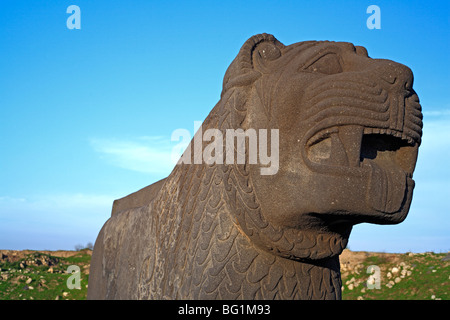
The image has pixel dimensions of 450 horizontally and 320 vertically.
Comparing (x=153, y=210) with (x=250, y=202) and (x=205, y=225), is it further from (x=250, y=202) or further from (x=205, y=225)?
(x=250, y=202)

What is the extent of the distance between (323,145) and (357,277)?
640 centimetres

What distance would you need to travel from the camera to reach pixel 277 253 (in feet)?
7.24

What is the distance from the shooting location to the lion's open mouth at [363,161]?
6.64ft

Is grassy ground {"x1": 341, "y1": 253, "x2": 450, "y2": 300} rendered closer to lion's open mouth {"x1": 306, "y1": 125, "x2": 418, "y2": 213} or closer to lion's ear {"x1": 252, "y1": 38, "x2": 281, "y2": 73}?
lion's open mouth {"x1": 306, "y1": 125, "x2": 418, "y2": 213}

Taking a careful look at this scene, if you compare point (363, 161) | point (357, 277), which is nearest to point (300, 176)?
point (363, 161)

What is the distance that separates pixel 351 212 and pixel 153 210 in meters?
1.51

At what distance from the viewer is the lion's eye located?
227 cm

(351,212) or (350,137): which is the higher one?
(350,137)

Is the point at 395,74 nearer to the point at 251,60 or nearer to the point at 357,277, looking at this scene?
the point at 251,60

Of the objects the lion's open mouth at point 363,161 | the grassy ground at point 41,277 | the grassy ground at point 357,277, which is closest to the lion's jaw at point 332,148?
the lion's open mouth at point 363,161

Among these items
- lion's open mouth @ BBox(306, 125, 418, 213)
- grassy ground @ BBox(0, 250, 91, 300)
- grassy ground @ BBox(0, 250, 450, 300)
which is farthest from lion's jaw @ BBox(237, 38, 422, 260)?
grassy ground @ BBox(0, 250, 91, 300)

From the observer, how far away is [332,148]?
2.07 metres

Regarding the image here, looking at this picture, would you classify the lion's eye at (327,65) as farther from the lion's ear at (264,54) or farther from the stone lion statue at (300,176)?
the lion's ear at (264,54)
